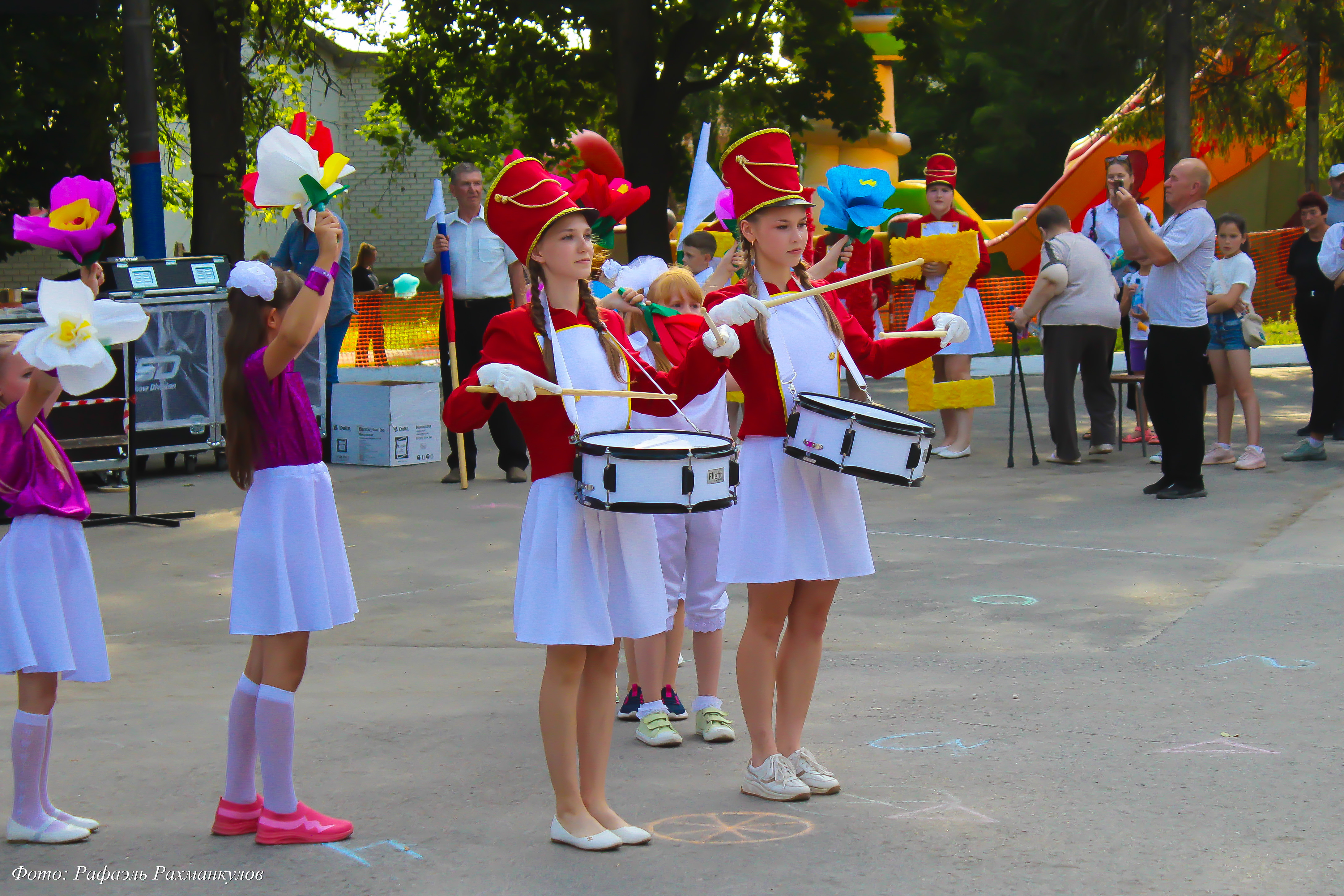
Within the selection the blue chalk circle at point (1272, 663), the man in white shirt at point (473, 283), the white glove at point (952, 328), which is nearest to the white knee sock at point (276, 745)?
the white glove at point (952, 328)

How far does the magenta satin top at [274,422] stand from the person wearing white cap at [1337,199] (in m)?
9.24

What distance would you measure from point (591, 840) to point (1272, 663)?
3.02 meters

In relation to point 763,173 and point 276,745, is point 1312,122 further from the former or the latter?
point 276,745

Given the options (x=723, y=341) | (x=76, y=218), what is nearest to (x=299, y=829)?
(x=723, y=341)

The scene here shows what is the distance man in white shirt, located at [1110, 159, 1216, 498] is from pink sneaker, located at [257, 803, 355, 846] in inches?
252

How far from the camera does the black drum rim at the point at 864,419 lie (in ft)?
12.8

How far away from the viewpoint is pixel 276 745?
12.5 ft

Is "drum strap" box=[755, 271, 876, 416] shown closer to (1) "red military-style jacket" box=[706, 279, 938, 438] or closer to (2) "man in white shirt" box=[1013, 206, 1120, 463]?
(1) "red military-style jacket" box=[706, 279, 938, 438]

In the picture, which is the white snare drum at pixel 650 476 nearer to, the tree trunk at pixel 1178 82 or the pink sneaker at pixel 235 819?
the pink sneaker at pixel 235 819

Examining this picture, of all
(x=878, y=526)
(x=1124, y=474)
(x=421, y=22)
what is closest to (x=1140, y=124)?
(x=421, y=22)

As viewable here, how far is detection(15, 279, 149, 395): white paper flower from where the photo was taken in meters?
3.65

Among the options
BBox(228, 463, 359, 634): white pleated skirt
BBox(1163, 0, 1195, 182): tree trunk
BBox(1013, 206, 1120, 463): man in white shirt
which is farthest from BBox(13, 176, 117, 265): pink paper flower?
BBox(1163, 0, 1195, 182): tree trunk

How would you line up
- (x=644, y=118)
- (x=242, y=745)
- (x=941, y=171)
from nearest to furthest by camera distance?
(x=242, y=745)
(x=941, y=171)
(x=644, y=118)

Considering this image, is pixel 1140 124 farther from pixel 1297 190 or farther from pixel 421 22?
pixel 1297 190
